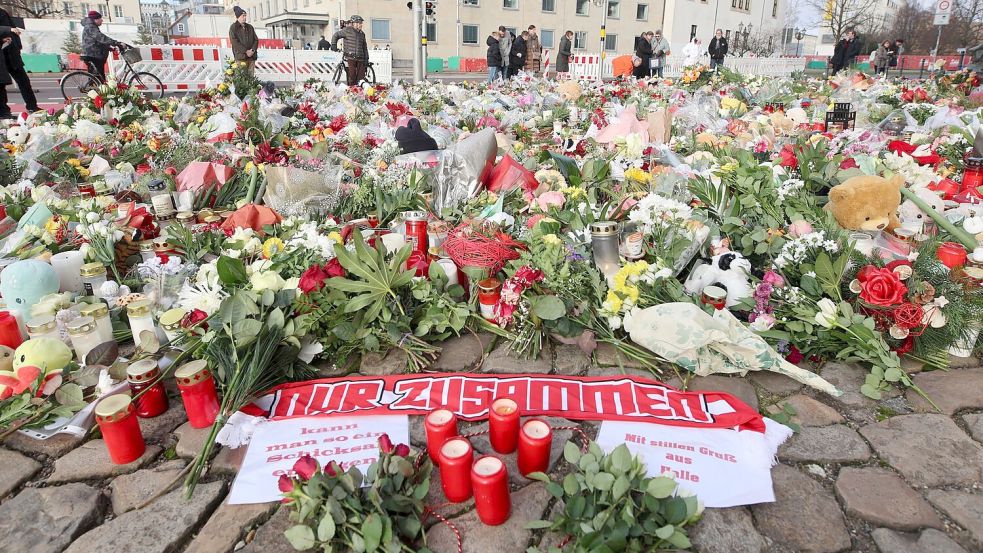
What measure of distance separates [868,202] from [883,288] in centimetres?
77

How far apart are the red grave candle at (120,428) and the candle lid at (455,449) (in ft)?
3.72

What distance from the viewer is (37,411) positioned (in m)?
2.24

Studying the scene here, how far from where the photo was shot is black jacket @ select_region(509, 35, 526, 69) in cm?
1534

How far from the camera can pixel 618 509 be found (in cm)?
159

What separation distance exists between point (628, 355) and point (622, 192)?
1.56 m

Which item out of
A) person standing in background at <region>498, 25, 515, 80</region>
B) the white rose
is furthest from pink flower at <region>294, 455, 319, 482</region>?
person standing in background at <region>498, 25, 515, 80</region>

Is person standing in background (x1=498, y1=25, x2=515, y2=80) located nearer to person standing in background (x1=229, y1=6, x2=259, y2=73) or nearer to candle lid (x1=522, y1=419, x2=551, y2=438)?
person standing in background (x1=229, y1=6, x2=259, y2=73)

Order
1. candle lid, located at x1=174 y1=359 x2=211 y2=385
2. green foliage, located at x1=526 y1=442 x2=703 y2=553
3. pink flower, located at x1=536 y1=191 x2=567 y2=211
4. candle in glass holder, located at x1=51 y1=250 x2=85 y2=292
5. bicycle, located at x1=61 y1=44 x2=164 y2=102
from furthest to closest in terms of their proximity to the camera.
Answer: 1. bicycle, located at x1=61 y1=44 x2=164 y2=102
2. pink flower, located at x1=536 y1=191 x2=567 y2=211
3. candle in glass holder, located at x1=51 y1=250 x2=85 y2=292
4. candle lid, located at x1=174 y1=359 x2=211 y2=385
5. green foliage, located at x1=526 y1=442 x2=703 y2=553

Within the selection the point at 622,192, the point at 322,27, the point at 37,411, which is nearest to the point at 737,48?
the point at 322,27

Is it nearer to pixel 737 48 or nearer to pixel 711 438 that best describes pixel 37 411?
pixel 711 438

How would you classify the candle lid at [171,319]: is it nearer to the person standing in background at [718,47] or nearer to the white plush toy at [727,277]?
the white plush toy at [727,277]

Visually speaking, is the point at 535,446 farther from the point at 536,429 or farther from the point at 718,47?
the point at 718,47

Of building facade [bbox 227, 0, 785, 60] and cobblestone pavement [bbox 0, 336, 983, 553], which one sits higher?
building facade [bbox 227, 0, 785, 60]

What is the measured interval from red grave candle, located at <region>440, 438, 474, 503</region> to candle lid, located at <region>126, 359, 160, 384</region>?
1206 mm
